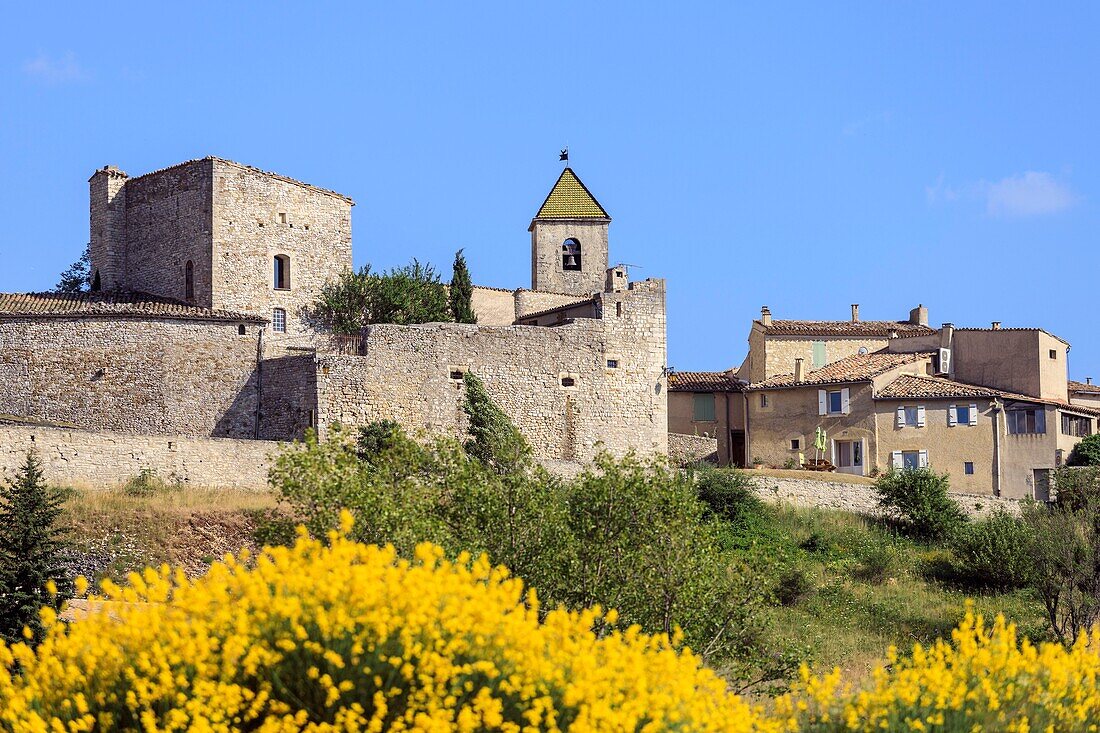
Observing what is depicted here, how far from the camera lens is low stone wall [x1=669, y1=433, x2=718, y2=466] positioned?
5065 centimetres

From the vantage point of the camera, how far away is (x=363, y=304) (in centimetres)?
4841

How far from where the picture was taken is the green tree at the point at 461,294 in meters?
53.5

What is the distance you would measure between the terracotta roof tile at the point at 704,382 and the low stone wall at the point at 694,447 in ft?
6.81

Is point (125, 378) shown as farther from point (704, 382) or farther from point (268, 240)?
point (704, 382)

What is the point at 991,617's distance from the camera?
119ft

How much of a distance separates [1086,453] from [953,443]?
4.50m

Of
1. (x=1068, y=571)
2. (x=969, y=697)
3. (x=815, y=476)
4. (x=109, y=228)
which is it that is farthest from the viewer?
(x=109, y=228)

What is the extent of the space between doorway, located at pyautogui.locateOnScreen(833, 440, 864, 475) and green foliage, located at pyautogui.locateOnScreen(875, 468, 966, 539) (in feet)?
16.2

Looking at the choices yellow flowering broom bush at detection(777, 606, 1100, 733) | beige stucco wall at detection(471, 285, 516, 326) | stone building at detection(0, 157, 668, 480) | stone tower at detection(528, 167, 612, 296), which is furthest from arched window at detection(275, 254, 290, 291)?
yellow flowering broom bush at detection(777, 606, 1100, 733)

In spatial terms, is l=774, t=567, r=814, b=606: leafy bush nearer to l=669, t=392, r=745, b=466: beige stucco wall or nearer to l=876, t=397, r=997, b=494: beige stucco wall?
l=876, t=397, r=997, b=494: beige stucco wall

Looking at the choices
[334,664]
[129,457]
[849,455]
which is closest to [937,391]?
[849,455]

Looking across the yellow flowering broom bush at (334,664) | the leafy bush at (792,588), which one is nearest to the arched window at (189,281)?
the leafy bush at (792,588)

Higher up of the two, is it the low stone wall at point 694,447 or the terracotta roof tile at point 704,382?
the terracotta roof tile at point 704,382

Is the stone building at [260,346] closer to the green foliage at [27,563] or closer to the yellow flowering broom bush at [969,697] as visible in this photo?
the green foliage at [27,563]
